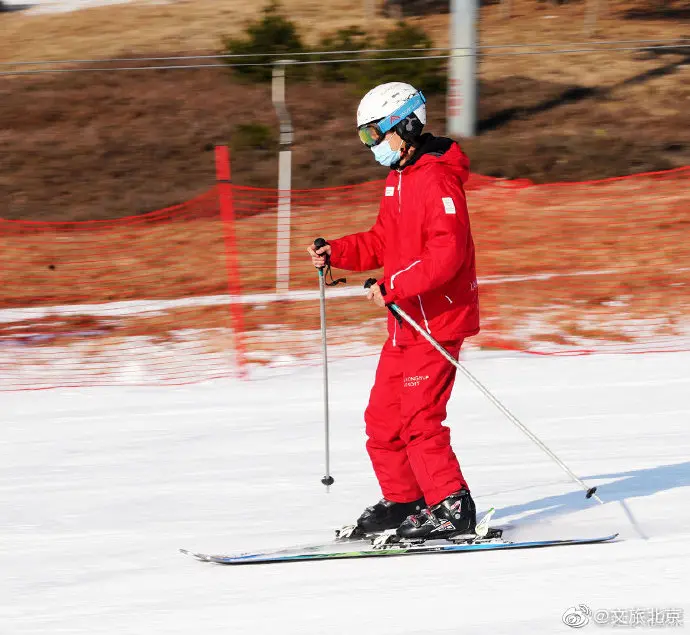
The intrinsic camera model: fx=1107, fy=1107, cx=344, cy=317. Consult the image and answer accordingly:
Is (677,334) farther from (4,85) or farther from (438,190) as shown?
(4,85)

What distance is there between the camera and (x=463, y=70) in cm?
1442

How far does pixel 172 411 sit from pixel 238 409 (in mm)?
405

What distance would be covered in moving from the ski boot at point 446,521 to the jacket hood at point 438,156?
1.28m

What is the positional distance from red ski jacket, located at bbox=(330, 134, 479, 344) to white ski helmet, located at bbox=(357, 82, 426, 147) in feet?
0.29

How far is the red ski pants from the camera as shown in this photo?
14.3 feet

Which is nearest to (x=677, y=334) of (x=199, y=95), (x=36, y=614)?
(x=36, y=614)

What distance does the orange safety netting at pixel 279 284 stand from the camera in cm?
841

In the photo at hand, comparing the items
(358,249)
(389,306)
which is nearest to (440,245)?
(389,306)

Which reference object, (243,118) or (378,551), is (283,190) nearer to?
(378,551)

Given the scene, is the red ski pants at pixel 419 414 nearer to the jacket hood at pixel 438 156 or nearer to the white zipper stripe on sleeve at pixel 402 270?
A: the white zipper stripe on sleeve at pixel 402 270

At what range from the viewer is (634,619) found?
3.88 metres

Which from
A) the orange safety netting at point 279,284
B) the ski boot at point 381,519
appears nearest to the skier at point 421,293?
the ski boot at point 381,519

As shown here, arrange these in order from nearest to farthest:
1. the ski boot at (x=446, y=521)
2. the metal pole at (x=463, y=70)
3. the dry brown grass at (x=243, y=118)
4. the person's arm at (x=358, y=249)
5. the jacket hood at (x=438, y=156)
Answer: the jacket hood at (x=438, y=156), the ski boot at (x=446, y=521), the person's arm at (x=358, y=249), the metal pole at (x=463, y=70), the dry brown grass at (x=243, y=118)

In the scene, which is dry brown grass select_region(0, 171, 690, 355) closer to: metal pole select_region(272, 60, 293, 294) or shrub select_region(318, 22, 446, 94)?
metal pole select_region(272, 60, 293, 294)
